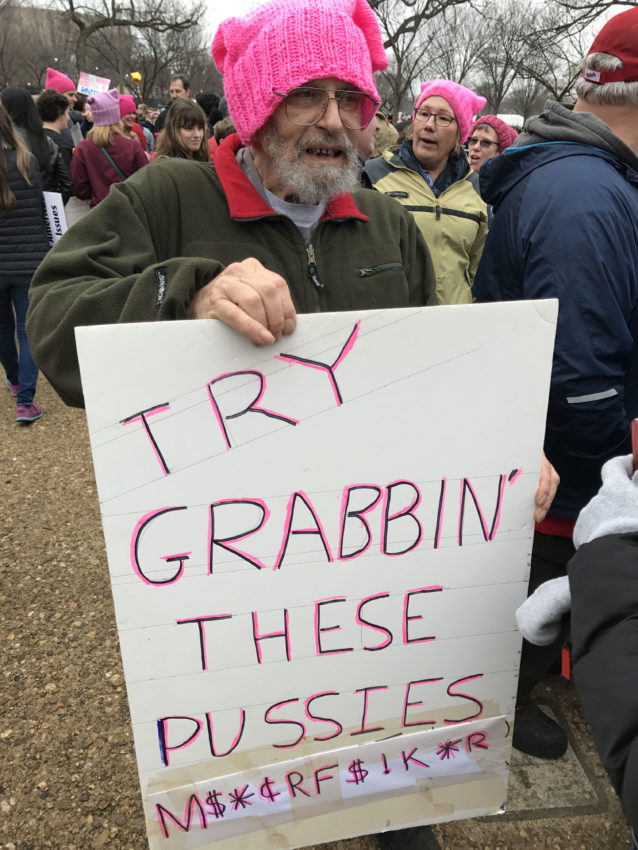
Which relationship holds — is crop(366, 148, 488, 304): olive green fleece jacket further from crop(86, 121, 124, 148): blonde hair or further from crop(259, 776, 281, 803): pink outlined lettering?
crop(86, 121, 124, 148): blonde hair

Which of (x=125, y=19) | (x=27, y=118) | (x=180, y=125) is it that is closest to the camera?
(x=27, y=118)

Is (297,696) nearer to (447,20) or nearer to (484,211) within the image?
(484,211)

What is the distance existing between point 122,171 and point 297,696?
5214 mm

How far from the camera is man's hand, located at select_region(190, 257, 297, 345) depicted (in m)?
0.94

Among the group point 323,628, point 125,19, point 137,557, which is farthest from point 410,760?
point 125,19

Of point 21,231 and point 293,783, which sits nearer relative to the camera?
point 293,783

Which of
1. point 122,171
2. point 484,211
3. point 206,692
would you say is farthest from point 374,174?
point 122,171

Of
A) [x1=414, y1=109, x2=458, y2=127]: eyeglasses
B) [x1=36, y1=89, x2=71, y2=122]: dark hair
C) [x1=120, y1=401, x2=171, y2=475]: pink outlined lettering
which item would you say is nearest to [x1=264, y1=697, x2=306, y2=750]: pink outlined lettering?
[x1=120, y1=401, x2=171, y2=475]: pink outlined lettering

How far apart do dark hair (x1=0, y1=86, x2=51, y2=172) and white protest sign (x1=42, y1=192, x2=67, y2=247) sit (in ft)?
1.60

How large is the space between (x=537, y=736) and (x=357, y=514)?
4.33 feet

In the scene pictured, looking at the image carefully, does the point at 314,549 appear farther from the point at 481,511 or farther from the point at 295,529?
the point at 481,511

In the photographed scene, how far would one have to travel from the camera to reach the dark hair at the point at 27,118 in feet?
13.4

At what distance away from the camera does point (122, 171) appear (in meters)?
5.36

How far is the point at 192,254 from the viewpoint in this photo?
4.39 ft
